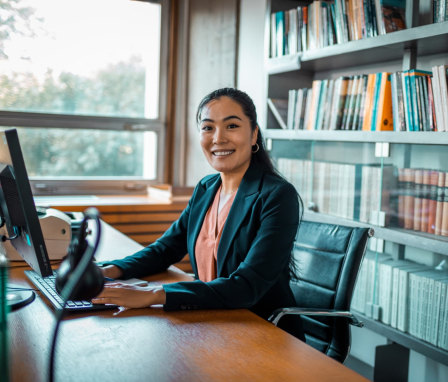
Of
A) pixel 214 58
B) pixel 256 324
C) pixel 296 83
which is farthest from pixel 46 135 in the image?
pixel 256 324

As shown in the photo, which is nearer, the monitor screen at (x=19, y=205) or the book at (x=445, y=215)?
the monitor screen at (x=19, y=205)

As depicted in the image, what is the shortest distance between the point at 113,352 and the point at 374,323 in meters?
1.71

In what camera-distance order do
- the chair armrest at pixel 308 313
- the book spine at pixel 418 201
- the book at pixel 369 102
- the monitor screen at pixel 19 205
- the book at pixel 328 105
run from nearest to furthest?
the monitor screen at pixel 19 205, the chair armrest at pixel 308 313, the book spine at pixel 418 201, the book at pixel 369 102, the book at pixel 328 105

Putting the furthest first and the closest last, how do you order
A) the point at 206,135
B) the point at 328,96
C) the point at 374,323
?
the point at 328,96 → the point at 374,323 → the point at 206,135

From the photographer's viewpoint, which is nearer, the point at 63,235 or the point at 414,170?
the point at 63,235

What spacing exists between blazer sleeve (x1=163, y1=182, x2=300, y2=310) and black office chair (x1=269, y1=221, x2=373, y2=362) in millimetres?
216

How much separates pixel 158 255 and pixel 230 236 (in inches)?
11.8

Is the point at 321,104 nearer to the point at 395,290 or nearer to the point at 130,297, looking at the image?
the point at 395,290

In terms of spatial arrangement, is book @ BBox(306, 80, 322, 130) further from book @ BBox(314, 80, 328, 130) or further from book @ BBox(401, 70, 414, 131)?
book @ BBox(401, 70, 414, 131)

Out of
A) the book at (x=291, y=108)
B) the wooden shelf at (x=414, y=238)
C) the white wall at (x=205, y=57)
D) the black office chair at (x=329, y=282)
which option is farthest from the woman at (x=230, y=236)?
the white wall at (x=205, y=57)

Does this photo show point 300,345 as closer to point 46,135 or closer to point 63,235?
point 63,235

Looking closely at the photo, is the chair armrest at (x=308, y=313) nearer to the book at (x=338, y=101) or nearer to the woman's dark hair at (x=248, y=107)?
the woman's dark hair at (x=248, y=107)

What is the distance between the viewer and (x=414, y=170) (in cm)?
226

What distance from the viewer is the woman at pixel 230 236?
142cm
